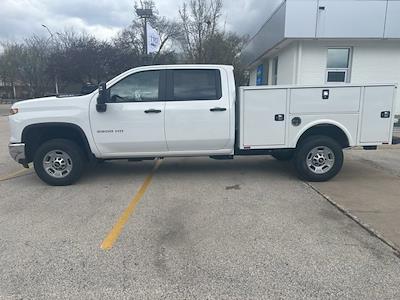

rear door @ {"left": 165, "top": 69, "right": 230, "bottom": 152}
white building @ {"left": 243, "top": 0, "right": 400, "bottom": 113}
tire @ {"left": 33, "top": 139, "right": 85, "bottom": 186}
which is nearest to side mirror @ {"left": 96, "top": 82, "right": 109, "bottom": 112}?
tire @ {"left": 33, "top": 139, "right": 85, "bottom": 186}

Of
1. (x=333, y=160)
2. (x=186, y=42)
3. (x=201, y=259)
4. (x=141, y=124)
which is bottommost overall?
(x=201, y=259)

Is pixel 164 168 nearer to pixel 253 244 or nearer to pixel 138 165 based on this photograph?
pixel 138 165

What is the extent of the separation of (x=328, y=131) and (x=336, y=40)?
8880mm

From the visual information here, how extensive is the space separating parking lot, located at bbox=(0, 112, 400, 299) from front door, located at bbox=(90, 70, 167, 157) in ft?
2.67

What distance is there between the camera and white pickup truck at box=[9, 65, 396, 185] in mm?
5812

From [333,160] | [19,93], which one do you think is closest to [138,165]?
[333,160]

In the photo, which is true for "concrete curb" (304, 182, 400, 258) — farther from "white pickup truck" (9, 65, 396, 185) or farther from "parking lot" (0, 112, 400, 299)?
"white pickup truck" (9, 65, 396, 185)

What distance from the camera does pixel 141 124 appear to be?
586 centimetres

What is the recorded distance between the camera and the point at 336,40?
13375 mm

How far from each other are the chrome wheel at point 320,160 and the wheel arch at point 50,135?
4.11 m

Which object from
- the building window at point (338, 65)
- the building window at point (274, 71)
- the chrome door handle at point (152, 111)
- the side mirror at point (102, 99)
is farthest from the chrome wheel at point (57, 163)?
the building window at point (274, 71)

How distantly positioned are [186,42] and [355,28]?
66.2ft

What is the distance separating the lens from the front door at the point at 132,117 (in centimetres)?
582

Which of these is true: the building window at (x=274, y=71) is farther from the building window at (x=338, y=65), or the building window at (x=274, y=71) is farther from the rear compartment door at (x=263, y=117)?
the rear compartment door at (x=263, y=117)
